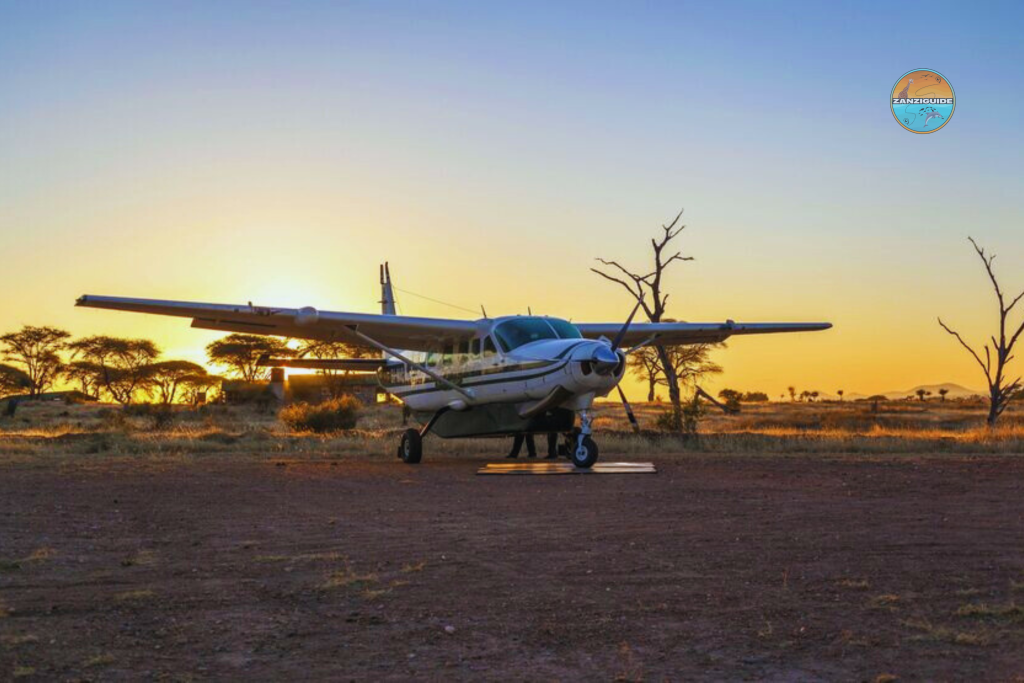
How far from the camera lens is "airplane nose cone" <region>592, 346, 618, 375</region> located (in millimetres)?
18328

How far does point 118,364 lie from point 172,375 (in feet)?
13.9

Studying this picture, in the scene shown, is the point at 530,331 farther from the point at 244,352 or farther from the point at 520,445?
Result: the point at 244,352

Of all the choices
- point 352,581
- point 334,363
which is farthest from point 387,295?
point 352,581

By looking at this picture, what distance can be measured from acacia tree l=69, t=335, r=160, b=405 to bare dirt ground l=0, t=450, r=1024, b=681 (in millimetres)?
66797

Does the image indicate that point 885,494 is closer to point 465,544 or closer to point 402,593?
point 465,544

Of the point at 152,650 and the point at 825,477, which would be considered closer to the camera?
the point at 152,650

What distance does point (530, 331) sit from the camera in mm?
21062

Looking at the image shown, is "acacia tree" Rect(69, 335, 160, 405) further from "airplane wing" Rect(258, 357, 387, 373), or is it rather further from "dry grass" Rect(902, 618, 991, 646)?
"dry grass" Rect(902, 618, 991, 646)

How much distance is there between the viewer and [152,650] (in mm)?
6621

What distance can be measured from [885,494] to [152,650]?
31.9 feet

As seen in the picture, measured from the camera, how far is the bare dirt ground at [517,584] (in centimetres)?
639

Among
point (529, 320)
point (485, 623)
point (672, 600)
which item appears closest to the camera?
point (485, 623)

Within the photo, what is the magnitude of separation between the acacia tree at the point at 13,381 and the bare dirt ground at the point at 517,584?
68422mm

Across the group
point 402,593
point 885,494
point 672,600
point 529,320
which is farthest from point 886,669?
point 529,320
